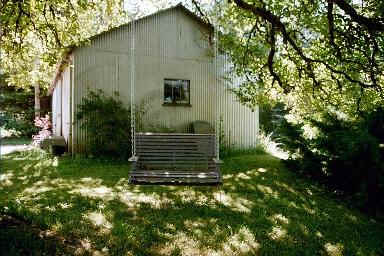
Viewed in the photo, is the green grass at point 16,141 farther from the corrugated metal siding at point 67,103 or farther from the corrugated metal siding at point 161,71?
the corrugated metal siding at point 161,71

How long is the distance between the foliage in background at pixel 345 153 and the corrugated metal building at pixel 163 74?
5355 mm

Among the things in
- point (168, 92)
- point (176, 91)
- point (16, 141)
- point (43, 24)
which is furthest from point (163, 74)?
point (16, 141)

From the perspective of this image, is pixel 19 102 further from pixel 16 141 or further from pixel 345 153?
pixel 345 153

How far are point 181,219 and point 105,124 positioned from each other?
23.9 feet

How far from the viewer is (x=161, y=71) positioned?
45.7 ft

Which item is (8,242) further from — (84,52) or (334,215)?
(84,52)

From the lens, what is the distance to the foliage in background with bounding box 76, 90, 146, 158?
12.3m

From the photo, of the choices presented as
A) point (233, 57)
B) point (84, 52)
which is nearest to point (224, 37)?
point (233, 57)

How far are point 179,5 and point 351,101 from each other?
8.15 meters

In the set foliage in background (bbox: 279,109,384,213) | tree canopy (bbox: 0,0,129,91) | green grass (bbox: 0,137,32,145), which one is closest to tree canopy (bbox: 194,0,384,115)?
foliage in background (bbox: 279,109,384,213)

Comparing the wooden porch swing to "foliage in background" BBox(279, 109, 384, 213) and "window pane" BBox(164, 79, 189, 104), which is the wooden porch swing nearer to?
"foliage in background" BBox(279, 109, 384, 213)

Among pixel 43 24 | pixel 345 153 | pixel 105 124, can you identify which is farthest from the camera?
pixel 105 124

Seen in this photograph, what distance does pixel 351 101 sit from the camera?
853 cm

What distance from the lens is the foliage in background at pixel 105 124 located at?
40.2ft
